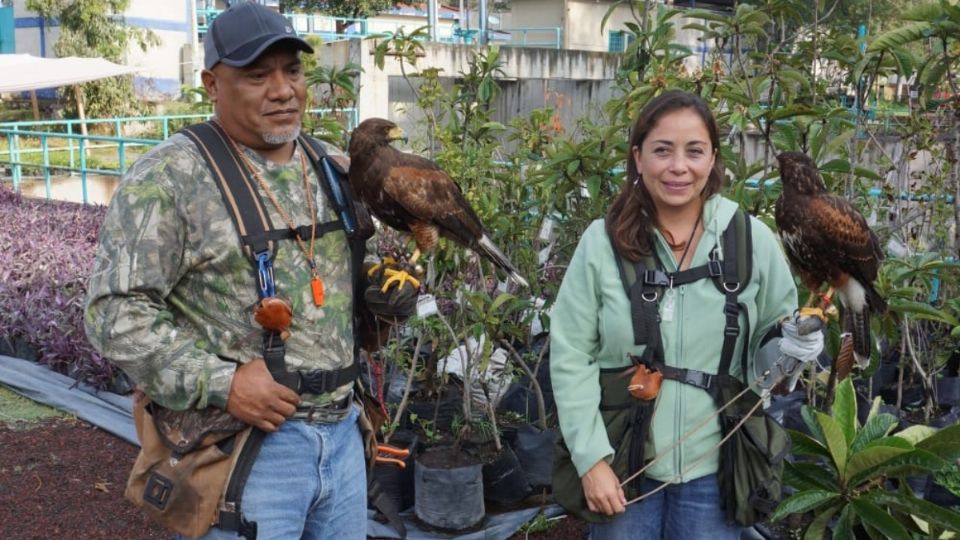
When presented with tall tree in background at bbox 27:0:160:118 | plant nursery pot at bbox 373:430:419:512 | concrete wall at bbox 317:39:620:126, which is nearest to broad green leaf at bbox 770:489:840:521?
plant nursery pot at bbox 373:430:419:512

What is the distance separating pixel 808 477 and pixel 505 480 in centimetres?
162

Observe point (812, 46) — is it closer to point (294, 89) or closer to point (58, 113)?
point (294, 89)

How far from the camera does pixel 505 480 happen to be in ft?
15.2

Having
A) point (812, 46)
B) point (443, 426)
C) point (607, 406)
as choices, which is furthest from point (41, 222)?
point (607, 406)

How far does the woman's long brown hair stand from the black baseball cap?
0.96 meters

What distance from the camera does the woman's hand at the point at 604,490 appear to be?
2.38 metres

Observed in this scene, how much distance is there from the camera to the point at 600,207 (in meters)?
4.50

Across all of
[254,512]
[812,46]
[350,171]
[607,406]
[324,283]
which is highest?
[812,46]

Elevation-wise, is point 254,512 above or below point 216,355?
below

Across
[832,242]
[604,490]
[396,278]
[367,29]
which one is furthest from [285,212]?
[367,29]

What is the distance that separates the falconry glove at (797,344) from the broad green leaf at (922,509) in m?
1.37

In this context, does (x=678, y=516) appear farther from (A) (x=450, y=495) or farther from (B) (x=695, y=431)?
(A) (x=450, y=495)

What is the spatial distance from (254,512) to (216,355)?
15.8 inches

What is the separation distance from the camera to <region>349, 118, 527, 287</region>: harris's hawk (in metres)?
2.96
